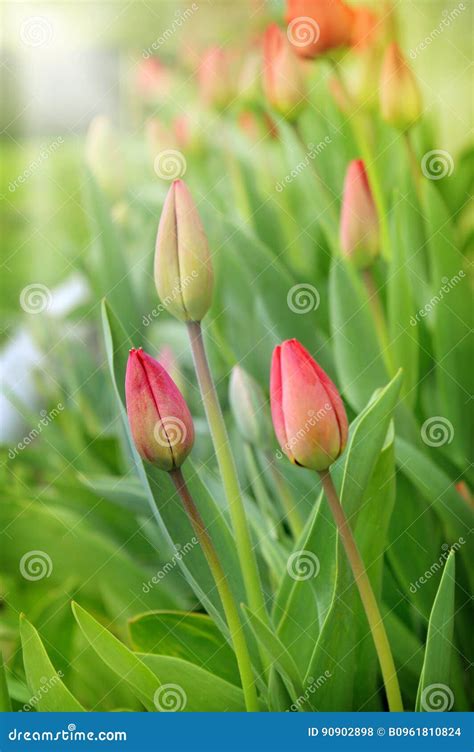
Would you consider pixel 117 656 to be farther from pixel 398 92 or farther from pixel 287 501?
pixel 398 92

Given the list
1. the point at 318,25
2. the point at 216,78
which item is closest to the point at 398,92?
the point at 318,25

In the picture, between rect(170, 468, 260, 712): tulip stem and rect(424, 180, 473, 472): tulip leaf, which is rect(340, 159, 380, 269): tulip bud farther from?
rect(170, 468, 260, 712): tulip stem

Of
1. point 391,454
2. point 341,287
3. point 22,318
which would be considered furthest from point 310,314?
point 22,318

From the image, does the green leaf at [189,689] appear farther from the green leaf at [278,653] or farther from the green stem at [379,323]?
the green stem at [379,323]

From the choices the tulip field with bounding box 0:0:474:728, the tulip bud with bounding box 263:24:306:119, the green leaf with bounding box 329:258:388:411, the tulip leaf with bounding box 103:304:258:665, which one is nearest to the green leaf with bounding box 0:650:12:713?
the tulip field with bounding box 0:0:474:728

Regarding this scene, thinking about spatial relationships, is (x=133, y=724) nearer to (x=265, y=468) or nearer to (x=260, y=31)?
(x=265, y=468)

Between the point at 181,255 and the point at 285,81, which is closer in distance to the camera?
the point at 181,255
